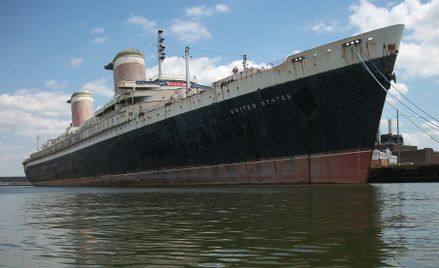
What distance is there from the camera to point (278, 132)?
1994 cm

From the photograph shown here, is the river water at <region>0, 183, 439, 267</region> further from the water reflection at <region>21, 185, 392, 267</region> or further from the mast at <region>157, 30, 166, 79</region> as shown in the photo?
the mast at <region>157, 30, 166, 79</region>

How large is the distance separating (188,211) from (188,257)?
5.23 m

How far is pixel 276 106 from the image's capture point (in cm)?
1977

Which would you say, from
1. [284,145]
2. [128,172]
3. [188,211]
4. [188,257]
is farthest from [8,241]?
[128,172]

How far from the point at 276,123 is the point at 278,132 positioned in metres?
0.54

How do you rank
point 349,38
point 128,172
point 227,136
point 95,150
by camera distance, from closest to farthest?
point 349,38
point 227,136
point 128,172
point 95,150

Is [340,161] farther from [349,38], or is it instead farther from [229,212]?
[229,212]

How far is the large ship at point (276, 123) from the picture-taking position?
58.0 ft

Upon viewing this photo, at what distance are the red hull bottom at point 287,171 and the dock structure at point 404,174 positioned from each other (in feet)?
32.0

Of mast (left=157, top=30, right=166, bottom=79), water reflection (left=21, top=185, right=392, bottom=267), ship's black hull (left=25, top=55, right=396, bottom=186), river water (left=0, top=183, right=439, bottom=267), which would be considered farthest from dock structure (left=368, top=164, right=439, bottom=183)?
mast (left=157, top=30, right=166, bottom=79)

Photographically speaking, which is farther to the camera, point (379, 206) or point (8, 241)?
point (379, 206)

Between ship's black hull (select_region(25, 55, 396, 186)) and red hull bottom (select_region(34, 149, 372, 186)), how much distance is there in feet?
0.18

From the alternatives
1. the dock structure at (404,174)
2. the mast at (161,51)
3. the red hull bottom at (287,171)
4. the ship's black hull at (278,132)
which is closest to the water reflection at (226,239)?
the red hull bottom at (287,171)

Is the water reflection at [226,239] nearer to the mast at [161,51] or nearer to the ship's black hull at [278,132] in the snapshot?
the ship's black hull at [278,132]
